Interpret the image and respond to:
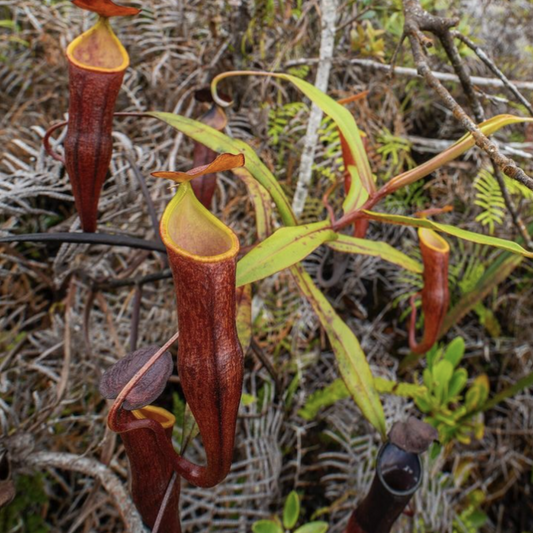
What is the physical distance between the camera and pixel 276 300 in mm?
1279

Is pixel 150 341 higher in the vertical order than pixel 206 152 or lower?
lower

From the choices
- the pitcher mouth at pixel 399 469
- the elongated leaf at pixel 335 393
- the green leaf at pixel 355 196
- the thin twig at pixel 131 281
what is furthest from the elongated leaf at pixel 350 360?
the elongated leaf at pixel 335 393

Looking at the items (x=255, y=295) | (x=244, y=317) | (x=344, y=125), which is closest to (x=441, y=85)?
(x=344, y=125)

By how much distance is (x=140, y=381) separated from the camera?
0.51m

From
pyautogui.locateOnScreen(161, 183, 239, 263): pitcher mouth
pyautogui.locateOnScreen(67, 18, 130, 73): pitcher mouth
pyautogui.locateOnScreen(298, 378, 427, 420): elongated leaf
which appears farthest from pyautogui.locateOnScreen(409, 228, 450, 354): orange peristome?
pyautogui.locateOnScreen(67, 18, 130, 73): pitcher mouth

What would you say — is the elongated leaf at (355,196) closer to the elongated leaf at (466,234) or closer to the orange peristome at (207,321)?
the elongated leaf at (466,234)

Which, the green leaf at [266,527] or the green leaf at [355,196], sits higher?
the green leaf at [355,196]

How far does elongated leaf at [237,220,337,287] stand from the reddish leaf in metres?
0.16

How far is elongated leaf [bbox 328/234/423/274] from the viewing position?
852 millimetres

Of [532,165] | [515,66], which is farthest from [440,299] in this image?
[515,66]

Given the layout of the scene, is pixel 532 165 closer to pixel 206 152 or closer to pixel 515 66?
pixel 515 66

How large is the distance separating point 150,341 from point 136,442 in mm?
607

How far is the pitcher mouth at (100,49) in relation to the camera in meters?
0.75

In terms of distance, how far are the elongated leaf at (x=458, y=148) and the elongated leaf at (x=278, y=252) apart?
0.17m
